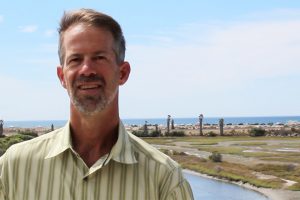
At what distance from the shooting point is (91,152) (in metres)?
3.03

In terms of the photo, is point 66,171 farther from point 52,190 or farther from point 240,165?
point 240,165

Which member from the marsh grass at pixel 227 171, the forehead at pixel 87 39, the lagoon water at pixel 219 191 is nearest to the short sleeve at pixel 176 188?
the forehead at pixel 87 39

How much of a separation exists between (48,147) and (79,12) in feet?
2.47

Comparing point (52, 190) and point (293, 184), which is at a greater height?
point (52, 190)

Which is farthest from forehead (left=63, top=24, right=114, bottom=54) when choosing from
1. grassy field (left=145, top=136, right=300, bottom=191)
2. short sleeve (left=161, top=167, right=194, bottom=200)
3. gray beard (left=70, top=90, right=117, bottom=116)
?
grassy field (left=145, top=136, right=300, bottom=191)

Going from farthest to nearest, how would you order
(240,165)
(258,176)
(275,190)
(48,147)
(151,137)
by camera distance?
(151,137) < (240,165) < (258,176) < (275,190) < (48,147)

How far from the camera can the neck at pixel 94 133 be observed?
2.98 m

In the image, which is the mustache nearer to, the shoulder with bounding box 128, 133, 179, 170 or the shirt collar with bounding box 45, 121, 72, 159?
the shirt collar with bounding box 45, 121, 72, 159

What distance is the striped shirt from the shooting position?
2.86 metres

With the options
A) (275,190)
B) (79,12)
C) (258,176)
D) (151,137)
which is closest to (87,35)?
(79,12)

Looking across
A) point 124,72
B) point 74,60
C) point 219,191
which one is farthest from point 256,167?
point 74,60

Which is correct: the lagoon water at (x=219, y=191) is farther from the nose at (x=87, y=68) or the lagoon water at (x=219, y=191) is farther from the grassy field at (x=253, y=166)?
the nose at (x=87, y=68)

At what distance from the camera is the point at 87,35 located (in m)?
2.92

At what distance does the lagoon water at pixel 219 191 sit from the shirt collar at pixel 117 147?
25.5 m
